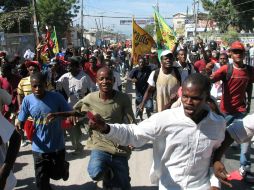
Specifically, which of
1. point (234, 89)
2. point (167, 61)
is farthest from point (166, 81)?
point (234, 89)

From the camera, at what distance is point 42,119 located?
490cm

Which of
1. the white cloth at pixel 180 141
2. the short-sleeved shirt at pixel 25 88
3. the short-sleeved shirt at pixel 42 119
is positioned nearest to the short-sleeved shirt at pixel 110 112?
the short-sleeved shirt at pixel 42 119

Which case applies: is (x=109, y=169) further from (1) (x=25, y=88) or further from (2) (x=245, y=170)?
(1) (x=25, y=88)

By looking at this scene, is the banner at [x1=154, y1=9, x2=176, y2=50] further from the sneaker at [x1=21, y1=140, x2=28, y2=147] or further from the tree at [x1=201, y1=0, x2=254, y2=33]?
the tree at [x1=201, y1=0, x2=254, y2=33]

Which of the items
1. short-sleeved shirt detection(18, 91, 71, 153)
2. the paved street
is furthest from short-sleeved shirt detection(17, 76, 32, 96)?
short-sleeved shirt detection(18, 91, 71, 153)

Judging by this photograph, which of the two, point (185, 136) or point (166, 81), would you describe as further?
point (166, 81)

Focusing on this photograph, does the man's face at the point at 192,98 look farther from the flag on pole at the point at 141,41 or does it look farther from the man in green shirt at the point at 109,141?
the flag on pole at the point at 141,41

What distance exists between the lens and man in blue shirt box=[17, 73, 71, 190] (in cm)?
489

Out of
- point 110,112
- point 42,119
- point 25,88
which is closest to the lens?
point 110,112

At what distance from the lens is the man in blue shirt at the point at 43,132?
4.89 m

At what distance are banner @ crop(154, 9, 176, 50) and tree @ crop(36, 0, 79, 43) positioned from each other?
111 ft

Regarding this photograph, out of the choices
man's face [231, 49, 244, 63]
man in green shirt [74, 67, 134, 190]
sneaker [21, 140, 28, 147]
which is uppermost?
man's face [231, 49, 244, 63]

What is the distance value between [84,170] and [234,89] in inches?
96.4

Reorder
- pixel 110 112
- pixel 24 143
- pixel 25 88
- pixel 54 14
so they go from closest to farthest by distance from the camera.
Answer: pixel 110 112
pixel 25 88
pixel 24 143
pixel 54 14
